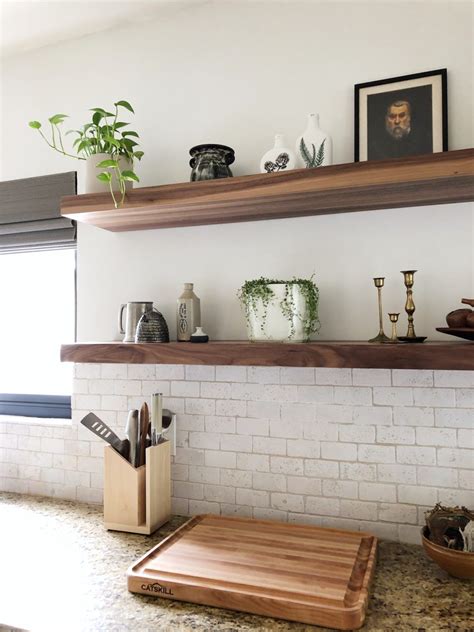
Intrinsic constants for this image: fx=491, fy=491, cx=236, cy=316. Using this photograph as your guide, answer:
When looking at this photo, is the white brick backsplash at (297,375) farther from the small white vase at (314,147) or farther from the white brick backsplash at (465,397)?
the small white vase at (314,147)

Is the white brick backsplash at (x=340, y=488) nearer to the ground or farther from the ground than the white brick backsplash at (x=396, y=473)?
nearer to the ground

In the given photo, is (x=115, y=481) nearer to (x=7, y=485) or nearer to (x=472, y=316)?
(x=7, y=485)

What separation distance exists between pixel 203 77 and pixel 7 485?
5.97 feet

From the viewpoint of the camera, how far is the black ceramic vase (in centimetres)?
155

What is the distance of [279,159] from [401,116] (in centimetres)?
39

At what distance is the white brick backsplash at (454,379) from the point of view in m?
1.41

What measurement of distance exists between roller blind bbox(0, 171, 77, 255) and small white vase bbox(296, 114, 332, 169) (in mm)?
1015

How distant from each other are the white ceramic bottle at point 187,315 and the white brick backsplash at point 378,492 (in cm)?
73

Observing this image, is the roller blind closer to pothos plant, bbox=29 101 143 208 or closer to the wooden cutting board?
pothos plant, bbox=29 101 143 208

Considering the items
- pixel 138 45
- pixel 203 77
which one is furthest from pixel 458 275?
pixel 138 45

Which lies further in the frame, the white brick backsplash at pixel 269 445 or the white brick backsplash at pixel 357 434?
the white brick backsplash at pixel 269 445

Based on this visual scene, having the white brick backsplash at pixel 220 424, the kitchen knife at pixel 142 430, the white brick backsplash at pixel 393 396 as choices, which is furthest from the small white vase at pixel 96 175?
the white brick backsplash at pixel 393 396

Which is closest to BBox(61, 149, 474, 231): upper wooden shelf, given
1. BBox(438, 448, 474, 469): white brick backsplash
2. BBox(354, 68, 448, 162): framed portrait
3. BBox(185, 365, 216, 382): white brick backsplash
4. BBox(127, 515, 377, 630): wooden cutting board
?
BBox(354, 68, 448, 162): framed portrait

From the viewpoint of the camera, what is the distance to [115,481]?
1.61 meters
